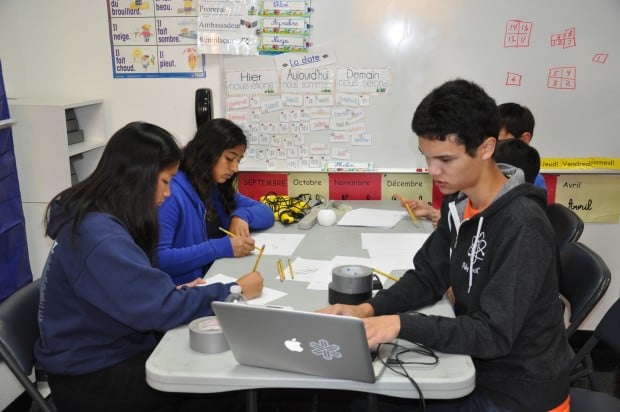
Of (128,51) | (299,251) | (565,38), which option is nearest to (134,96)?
(128,51)

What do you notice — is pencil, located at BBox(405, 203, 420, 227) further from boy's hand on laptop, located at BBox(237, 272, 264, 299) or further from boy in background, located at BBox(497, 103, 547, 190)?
boy's hand on laptop, located at BBox(237, 272, 264, 299)

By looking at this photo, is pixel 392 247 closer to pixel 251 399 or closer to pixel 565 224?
pixel 565 224

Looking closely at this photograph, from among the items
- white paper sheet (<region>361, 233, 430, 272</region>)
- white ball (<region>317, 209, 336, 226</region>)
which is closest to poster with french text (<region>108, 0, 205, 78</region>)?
white ball (<region>317, 209, 336, 226</region>)

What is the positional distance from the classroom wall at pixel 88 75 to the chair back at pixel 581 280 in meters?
1.33

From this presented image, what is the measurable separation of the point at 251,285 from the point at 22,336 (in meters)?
0.66

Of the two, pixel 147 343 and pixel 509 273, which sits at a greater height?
pixel 509 273

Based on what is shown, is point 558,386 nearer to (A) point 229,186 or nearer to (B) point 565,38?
(A) point 229,186

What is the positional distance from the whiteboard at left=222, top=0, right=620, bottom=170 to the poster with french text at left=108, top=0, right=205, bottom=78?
0.24 metres

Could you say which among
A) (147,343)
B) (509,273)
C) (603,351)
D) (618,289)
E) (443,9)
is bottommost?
(603,351)

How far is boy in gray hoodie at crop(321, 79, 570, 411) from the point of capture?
129cm

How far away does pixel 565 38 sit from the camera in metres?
2.98

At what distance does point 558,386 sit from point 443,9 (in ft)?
7.06

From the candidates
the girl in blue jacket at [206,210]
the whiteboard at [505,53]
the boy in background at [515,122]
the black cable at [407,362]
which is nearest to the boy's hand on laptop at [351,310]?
the black cable at [407,362]

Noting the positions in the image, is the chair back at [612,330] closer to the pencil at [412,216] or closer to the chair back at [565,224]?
the chair back at [565,224]
